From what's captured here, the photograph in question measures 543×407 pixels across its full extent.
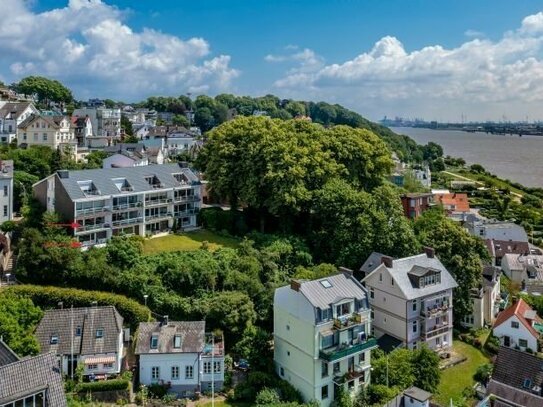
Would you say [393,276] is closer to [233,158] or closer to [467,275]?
[467,275]

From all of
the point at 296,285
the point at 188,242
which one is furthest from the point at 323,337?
the point at 188,242

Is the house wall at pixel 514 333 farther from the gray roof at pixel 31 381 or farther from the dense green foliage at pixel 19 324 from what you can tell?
the dense green foliage at pixel 19 324

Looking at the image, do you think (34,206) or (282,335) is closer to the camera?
(282,335)

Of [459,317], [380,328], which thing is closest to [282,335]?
[380,328]

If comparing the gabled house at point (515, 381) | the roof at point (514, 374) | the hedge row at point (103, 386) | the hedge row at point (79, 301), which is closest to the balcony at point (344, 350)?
the gabled house at point (515, 381)

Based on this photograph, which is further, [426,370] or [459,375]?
[459,375]

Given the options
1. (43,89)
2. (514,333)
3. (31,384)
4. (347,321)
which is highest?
(43,89)

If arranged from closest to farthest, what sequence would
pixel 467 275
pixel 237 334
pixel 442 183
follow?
pixel 237 334, pixel 467 275, pixel 442 183

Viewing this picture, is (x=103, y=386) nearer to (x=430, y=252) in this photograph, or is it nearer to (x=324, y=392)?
(x=324, y=392)
